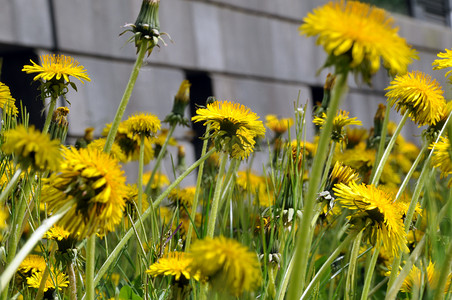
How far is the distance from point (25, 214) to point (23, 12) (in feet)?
6.84

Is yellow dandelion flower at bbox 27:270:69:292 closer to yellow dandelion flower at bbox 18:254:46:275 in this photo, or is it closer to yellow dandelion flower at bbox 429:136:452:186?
yellow dandelion flower at bbox 18:254:46:275

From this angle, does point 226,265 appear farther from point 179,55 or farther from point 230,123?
point 179,55

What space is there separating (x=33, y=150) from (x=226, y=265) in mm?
153

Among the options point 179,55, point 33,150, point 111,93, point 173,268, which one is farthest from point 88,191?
point 179,55

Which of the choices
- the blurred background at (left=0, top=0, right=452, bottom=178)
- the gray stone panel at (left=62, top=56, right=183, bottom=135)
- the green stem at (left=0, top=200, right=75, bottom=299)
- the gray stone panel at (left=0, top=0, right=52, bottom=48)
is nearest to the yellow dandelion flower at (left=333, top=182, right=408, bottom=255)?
the green stem at (left=0, top=200, right=75, bottom=299)

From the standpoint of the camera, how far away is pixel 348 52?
0.40 metres

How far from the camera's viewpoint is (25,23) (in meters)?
2.59

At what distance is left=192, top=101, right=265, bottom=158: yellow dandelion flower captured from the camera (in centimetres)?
69

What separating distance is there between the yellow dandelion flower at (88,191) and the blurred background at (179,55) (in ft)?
4.52

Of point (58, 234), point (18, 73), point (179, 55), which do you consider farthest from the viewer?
point (179, 55)

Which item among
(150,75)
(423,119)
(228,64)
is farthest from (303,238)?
(228,64)

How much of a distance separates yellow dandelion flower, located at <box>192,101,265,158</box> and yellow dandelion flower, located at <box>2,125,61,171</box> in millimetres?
266

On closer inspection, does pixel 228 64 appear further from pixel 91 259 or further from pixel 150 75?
pixel 91 259

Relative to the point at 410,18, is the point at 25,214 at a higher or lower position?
lower
